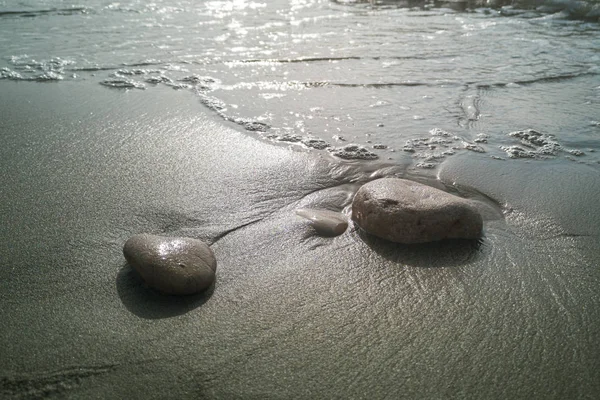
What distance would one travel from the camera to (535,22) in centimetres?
819

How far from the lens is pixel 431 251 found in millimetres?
2615

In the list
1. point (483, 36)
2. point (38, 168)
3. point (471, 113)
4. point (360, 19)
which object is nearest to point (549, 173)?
point (471, 113)

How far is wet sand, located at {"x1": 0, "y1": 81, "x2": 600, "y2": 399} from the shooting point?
188 cm

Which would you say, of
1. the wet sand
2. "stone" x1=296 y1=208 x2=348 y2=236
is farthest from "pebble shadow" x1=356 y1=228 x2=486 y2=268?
"stone" x1=296 y1=208 x2=348 y2=236

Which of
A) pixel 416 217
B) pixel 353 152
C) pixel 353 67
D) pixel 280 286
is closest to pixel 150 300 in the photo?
pixel 280 286

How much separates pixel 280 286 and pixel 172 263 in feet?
1.63

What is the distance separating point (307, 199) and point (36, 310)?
157cm

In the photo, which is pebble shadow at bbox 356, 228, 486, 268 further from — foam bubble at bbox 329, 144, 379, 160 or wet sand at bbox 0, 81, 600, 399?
foam bubble at bbox 329, 144, 379, 160

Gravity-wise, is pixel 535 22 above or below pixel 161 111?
above

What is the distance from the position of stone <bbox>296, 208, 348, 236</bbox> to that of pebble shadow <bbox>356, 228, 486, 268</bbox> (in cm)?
13

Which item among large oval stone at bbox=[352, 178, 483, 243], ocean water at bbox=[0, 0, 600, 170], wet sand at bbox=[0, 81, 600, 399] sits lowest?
wet sand at bbox=[0, 81, 600, 399]

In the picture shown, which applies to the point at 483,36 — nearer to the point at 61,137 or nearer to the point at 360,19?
the point at 360,19

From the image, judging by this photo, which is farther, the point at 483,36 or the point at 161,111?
the point at 483,36

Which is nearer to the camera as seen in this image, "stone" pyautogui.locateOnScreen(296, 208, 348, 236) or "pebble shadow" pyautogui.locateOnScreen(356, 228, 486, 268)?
"pebble shadow" pyautogui.locateOnScreen(356, 228, 486, 268)
